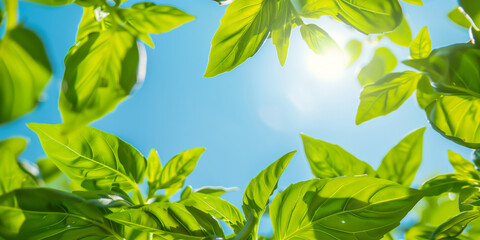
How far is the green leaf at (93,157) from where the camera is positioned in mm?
432

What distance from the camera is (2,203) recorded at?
340mm

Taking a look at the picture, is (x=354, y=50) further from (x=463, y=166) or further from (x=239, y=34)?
(x=239, y=34)

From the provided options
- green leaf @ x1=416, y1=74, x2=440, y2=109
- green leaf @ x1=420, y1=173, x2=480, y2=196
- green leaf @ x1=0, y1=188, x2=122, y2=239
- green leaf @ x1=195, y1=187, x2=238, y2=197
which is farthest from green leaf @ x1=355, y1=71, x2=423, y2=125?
green leaf @ x1=0, y1=188, x2=122, y2=239

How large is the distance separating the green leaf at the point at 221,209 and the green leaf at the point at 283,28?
0.62 feet

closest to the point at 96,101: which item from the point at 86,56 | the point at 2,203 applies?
the point at 86,56

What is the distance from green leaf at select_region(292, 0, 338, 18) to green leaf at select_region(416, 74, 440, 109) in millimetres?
182

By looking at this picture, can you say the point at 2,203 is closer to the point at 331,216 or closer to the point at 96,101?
the point at 96,101

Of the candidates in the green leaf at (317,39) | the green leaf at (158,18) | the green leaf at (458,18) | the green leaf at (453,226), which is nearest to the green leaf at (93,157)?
the green leaf at (158,18)

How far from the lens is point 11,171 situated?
1.22 feet

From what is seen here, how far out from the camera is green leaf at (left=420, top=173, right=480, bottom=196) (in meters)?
0.50

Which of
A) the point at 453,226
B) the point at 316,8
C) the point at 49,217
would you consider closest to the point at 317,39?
the point at 316,8

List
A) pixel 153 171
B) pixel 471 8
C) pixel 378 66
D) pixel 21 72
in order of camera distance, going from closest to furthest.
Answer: pixel 21 72 → pixel 471 8 → pixel 153 171 → pixel 378 66

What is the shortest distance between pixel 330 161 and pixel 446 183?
0.54ft

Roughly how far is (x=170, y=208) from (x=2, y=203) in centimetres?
16
